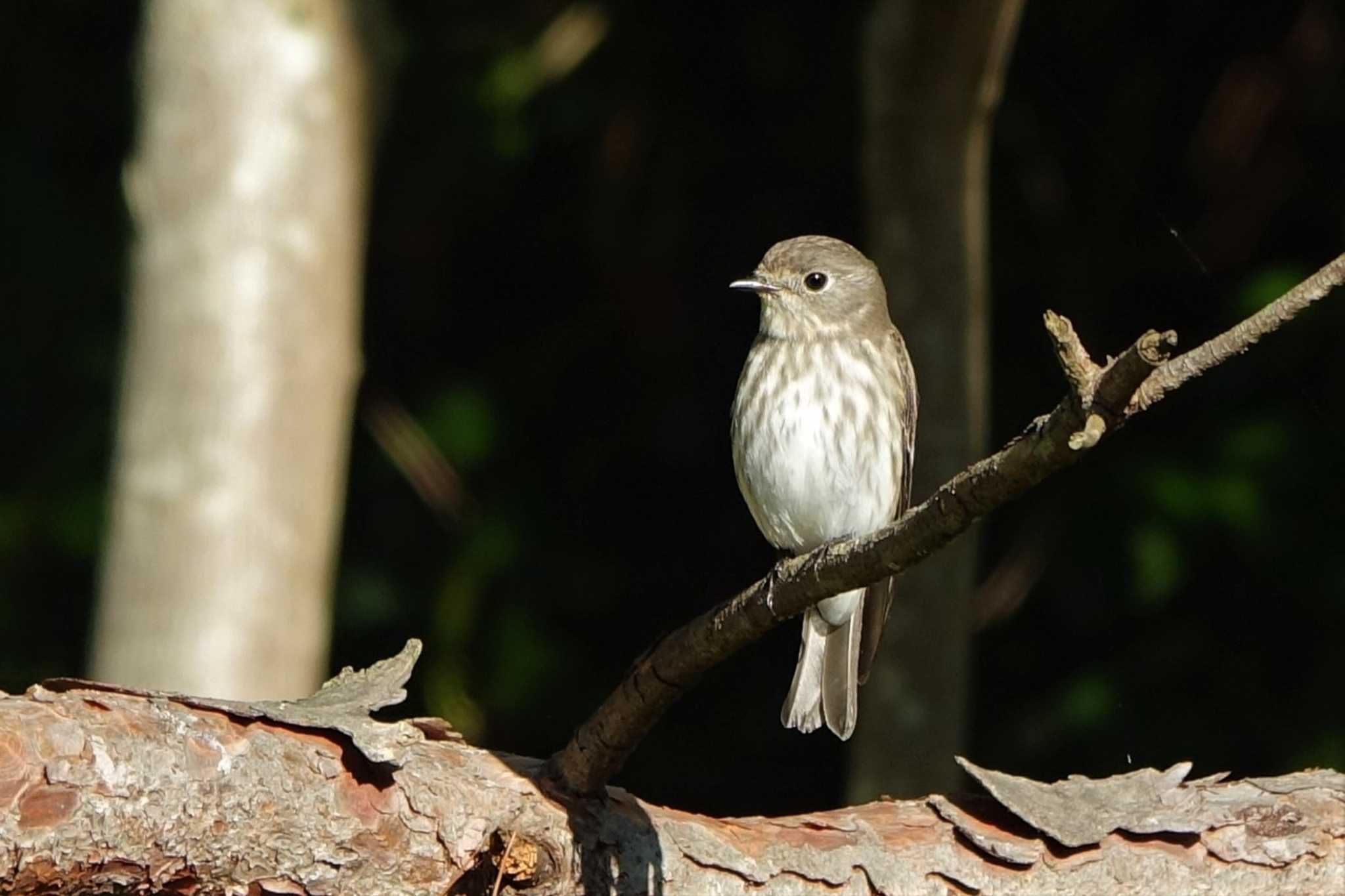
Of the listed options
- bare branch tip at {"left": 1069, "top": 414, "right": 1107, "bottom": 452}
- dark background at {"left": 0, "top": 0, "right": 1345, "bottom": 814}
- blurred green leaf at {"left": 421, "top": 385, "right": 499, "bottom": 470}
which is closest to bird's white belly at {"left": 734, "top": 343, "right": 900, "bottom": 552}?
dark background at {"left": 0, "top": 0, "right": 1345, "bottom": 814}

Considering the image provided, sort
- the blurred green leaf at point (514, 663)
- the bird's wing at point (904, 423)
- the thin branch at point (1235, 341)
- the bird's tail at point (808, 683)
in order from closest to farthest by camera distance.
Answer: the thin branch at point (1235, 341)
the bird's tail at point (808, 683)
the bird's wing at point (904, 423)
the blurred green leaf at point (514, 663)

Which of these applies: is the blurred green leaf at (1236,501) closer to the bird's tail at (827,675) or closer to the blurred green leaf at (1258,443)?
the blurred green leaf at (1258,443)

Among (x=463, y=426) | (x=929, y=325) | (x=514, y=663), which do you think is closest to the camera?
(x=929, y=325)

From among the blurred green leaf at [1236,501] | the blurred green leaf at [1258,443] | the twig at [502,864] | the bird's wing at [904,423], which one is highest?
the blurred green leaf at [1258,443]

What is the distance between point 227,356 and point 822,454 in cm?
136

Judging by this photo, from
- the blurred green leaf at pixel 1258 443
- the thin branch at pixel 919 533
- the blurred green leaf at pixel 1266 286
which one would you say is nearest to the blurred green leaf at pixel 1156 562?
the blurred green leaf at pixel 1258 443

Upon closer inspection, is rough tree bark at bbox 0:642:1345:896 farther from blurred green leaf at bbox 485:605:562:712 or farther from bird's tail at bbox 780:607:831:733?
blurred green leaf at bbox 485:605:562:712

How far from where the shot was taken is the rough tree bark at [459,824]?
241cm

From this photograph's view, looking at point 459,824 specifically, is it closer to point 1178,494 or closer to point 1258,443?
point 1178,494

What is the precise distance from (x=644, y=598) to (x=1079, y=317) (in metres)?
1.54

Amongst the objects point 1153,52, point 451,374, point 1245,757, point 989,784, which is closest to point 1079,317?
point 1153,52

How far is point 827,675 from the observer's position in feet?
13.3

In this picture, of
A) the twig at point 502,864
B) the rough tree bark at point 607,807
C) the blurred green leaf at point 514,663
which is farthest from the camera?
the blurred green leaf at point 514,663

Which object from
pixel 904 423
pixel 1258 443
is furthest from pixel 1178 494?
pixel 904 423
